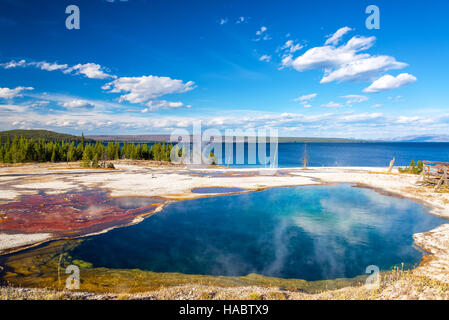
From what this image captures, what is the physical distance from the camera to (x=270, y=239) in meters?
18.6

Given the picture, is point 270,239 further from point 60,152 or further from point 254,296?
point 60,152

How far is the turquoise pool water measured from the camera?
14.4 metres

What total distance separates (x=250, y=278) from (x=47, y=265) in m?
11.5

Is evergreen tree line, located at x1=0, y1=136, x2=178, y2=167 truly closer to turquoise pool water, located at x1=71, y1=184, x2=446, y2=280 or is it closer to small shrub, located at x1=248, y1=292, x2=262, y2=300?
turquoise pool water, located at x1=71, y1=184, x2=446, y2=280

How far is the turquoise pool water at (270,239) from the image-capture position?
1445 cm

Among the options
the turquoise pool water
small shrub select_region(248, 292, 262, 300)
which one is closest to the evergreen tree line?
the turquoise pool water

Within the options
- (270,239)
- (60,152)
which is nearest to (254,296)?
(270,239)

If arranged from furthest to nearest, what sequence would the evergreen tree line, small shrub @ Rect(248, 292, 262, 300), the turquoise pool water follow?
the evergreen tree line → the turquoise pool water → small shrub @ Rect(248, 292, 262, 300)

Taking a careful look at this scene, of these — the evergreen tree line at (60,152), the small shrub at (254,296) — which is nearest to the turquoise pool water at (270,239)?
the small shrub at (254,296)

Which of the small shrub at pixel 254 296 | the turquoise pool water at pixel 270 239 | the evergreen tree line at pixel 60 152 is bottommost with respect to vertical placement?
the turquoise pool water at pixel 270 239

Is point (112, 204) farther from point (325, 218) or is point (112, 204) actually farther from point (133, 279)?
point (325, 218)

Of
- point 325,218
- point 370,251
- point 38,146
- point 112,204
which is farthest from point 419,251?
point 38,146

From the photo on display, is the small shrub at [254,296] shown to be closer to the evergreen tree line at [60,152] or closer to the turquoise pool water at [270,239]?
the turquoise pool water at [270,239]

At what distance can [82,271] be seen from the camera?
12922 millimetres
